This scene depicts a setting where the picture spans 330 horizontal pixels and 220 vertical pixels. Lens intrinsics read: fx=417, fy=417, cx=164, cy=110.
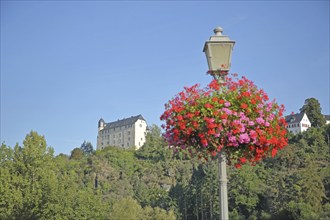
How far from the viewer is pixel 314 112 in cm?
10525

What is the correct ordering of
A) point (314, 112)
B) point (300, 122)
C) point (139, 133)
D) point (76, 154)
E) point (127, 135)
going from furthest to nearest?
1. point (127, 135)
2. point (139, 133)
3. point (76, 154)
4. point (300, 122)
5. point (314, 112)

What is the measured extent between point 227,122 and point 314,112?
341ft

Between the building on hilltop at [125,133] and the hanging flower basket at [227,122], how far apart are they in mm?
132278

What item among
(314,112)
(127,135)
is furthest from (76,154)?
(314,112)

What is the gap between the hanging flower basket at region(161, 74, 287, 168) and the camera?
7.95 metres

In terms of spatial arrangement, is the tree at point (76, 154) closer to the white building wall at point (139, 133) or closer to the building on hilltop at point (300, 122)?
the white building wall at point (139, 133)

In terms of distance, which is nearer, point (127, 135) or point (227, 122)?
point (227, 122)

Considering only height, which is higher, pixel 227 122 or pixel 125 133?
pixel 125 133

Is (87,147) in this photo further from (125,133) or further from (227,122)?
(227,122)

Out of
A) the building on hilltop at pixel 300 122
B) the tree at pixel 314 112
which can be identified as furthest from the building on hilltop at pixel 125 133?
the tree at pixel 314 112

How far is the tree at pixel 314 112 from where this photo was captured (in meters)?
104

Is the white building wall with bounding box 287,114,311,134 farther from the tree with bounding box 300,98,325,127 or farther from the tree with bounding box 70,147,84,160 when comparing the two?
the tree with bounding box 70,147,84,160

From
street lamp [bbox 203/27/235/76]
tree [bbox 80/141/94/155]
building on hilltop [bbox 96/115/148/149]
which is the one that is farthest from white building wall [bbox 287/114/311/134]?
street lamp [bbox 203/27/235/76]

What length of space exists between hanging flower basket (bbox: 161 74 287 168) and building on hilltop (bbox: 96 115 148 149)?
13228 cm
